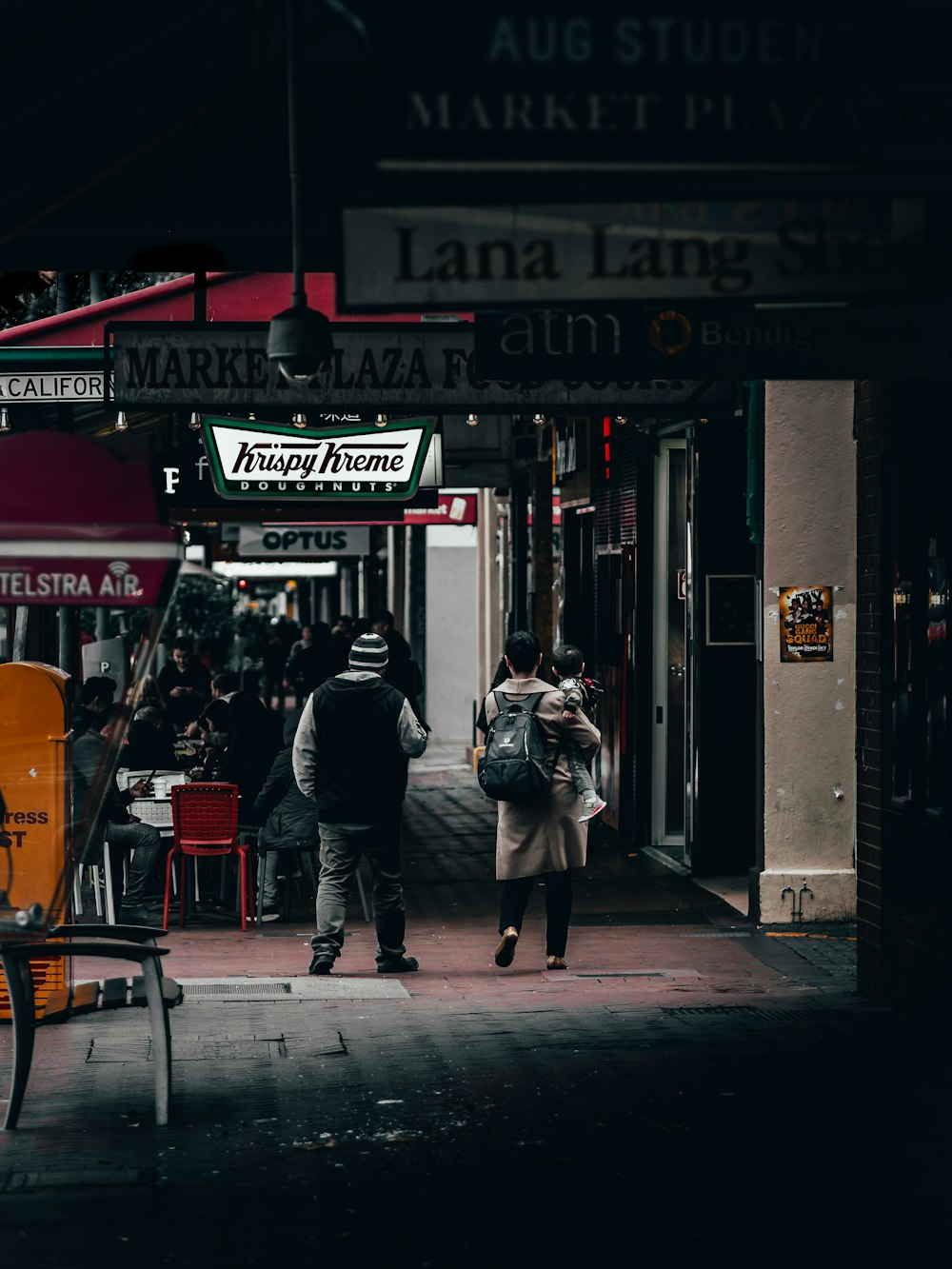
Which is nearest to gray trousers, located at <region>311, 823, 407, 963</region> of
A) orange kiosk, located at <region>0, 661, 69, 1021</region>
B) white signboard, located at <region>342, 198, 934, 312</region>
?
orange kiosk, located at <region>0, 661, 69, 1021</region>

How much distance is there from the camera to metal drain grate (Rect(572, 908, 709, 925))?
38.1 feet

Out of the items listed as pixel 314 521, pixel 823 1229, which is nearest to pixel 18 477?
pixel 823 1229

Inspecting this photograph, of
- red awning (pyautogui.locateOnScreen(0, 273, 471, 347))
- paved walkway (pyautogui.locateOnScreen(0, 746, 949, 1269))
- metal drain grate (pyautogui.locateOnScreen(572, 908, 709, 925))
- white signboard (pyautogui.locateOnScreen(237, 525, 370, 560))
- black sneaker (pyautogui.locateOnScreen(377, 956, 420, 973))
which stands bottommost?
metal drain grate (pyautogui.locateOnScreen(572, 908, 709, 925))

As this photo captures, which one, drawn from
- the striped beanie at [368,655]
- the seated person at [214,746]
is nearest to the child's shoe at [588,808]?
the striped beanie at [368,655]

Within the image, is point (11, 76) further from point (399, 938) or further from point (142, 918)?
point (142, 918)

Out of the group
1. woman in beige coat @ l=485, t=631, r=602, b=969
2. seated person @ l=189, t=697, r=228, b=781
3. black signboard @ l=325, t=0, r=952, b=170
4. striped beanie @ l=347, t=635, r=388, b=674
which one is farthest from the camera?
seated person @ l=189, t=697, r=228, b=781

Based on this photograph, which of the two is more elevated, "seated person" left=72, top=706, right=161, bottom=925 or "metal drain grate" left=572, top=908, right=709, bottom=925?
"seated person" left=72, top=706, right=161, bottom=925

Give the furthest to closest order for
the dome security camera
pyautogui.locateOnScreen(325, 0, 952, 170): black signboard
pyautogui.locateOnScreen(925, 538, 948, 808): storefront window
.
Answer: pyautogui.locateOnScreen(925, 538, 948, 808): storefront window < the dome security camera < pyautogui.locateOnScreen(325, 0, 952, 170): black signboard

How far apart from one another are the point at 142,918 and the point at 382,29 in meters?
8.12

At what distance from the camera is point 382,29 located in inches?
207

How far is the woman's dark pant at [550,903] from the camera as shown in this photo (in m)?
9.88

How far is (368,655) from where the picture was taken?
9992 millimetres

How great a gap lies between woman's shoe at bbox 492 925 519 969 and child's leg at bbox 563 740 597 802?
811mm

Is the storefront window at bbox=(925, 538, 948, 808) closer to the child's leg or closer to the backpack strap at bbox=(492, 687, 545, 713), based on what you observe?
the child's leg
